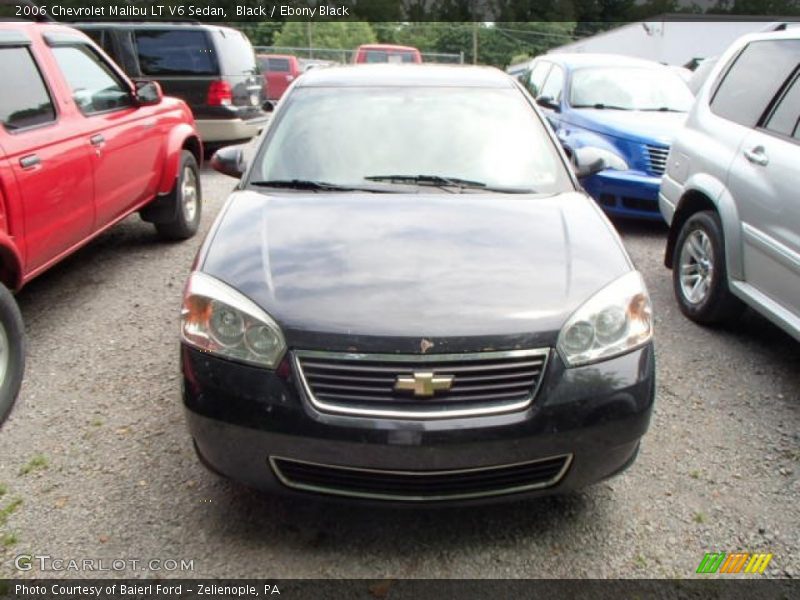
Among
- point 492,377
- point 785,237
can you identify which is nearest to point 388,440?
point 492,377

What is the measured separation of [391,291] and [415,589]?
994 mm

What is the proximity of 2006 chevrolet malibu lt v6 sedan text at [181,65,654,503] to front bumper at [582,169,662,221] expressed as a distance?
3.86m

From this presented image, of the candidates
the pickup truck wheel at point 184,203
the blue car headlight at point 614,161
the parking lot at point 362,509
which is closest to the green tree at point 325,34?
the pickup truck wheel at point 184,203

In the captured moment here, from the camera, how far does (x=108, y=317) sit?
14.7 ft

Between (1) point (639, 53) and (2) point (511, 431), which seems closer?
(2) point (511, 431)

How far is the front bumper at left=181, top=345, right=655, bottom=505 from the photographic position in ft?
7.11

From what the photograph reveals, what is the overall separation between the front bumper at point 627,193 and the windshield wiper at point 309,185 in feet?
12.8

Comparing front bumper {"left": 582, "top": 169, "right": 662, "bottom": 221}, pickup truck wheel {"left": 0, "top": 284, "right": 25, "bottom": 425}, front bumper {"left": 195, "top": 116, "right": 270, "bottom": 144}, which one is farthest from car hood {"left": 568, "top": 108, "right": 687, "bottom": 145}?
pickup truck wheel {"left": 0, "top": 284, "right": 25, "bottom": 425}

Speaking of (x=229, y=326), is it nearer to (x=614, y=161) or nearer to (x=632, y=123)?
(x=614, y=161)

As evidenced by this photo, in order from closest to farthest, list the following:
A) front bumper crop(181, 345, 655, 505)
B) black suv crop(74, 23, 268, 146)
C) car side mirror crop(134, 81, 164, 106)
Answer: front bumper crop(181, 345, 655, 505)
car side mirror crop(134, 81, 164, 106)
black suv crop(74, 23, 268, 146)

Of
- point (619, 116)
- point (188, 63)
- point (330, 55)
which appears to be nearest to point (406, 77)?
point (619, 116)

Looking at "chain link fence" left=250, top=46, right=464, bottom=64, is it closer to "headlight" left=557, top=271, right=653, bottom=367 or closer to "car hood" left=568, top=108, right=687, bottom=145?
"car hood" left=568, top=108, right=687, bottom=145

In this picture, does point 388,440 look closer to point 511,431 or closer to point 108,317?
point 511,431

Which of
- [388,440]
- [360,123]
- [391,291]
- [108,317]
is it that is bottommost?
[108,317]
